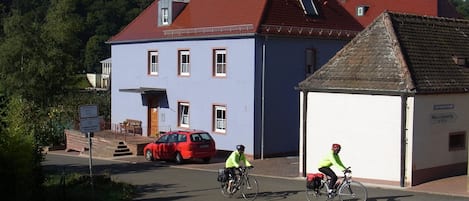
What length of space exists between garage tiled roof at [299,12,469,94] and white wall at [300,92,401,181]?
434 millimetres

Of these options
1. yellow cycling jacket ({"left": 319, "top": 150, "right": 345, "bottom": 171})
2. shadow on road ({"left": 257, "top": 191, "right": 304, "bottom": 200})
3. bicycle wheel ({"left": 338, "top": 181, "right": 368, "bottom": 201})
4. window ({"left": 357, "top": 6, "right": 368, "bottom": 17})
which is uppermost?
window ({"left": 357, "top": 6, "right": 368, "bottom": 17})

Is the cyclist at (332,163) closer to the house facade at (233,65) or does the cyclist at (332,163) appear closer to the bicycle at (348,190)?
the bicycle at (348,190)

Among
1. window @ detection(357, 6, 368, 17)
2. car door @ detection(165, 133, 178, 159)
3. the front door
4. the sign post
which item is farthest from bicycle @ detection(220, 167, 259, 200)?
window @ detection(357, 6, 368, 17)

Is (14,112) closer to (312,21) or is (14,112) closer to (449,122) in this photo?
(449,122)

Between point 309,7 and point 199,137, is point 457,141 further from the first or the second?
point 309,7

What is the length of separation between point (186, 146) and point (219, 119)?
450cm

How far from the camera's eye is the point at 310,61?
33781 millimetres

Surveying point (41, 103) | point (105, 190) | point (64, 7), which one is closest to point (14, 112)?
point (105, 190)

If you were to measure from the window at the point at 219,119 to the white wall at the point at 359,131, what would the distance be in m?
9.90

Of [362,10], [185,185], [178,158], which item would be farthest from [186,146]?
[362,10]

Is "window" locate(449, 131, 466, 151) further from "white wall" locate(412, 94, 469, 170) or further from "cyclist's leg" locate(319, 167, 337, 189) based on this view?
"cyclist's leg" locate(319, 167, 337, 189)

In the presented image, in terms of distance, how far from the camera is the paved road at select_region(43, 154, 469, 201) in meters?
18.8

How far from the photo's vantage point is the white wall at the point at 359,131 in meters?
21.8

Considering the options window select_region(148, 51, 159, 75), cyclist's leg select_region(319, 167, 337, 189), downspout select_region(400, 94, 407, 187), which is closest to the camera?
cyclist's leg select_region(319, 167, 337, 189)
